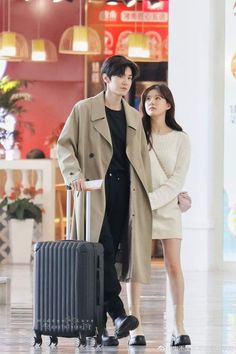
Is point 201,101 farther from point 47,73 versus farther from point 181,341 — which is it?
point 47,73

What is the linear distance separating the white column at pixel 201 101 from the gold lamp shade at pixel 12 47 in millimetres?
4386

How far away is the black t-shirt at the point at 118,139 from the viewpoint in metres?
6.08

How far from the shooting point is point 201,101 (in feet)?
38.8

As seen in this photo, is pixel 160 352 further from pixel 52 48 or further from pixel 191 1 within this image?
pixel 52 48

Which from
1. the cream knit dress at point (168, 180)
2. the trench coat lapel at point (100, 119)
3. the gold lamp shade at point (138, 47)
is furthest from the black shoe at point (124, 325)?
the gold lamp shade at point (138, 47)

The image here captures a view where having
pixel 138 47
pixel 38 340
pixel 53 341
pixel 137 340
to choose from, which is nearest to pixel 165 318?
pixel 137 340

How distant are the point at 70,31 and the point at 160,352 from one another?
1056 cm

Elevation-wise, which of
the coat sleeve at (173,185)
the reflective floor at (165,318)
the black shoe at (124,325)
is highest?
the coat sleeve at (173,185)

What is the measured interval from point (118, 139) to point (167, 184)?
14.4 inches

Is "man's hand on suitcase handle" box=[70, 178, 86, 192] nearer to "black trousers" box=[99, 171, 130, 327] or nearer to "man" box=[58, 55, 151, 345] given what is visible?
"man" box=[58, 55, 151, 345]

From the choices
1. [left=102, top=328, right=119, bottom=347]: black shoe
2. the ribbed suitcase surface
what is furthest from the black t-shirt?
[left=102, top=328, right=119, bottom=347]: black shoe

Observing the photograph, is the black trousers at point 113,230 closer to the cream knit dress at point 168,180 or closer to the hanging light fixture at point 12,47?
the cream knit dress at point 168,180

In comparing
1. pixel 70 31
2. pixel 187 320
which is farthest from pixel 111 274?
pixel 70 31

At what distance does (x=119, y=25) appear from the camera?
58.6 ft
